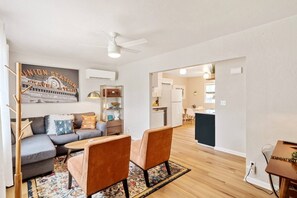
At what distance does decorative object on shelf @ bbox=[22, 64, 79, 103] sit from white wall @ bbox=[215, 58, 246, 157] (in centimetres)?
397

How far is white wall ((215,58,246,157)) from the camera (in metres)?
3.46

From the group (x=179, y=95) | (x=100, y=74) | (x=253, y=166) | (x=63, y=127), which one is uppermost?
(x=100, y=74)

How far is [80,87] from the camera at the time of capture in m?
4.62

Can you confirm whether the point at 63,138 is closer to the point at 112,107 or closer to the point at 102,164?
the point at 112,107

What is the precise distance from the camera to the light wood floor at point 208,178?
2.14m

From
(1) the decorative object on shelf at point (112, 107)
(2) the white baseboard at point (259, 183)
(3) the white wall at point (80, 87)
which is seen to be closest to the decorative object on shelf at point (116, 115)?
(1) the decorative object on shelf at point (112, 107)

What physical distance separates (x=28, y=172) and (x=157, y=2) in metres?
3.09

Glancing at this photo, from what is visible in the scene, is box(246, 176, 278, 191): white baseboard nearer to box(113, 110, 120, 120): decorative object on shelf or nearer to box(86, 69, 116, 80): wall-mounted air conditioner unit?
box(113, 110, 120, 120): decorative object on shelf

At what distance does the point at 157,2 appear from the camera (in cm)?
170

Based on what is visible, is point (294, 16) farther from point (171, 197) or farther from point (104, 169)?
point (104, 169)

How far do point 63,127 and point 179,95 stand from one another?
4.80 meters

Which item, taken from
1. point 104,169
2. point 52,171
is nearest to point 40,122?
point 52,171

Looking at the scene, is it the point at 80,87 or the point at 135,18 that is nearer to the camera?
the point at 135,18

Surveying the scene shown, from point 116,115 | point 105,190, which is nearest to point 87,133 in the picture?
point 116,115
